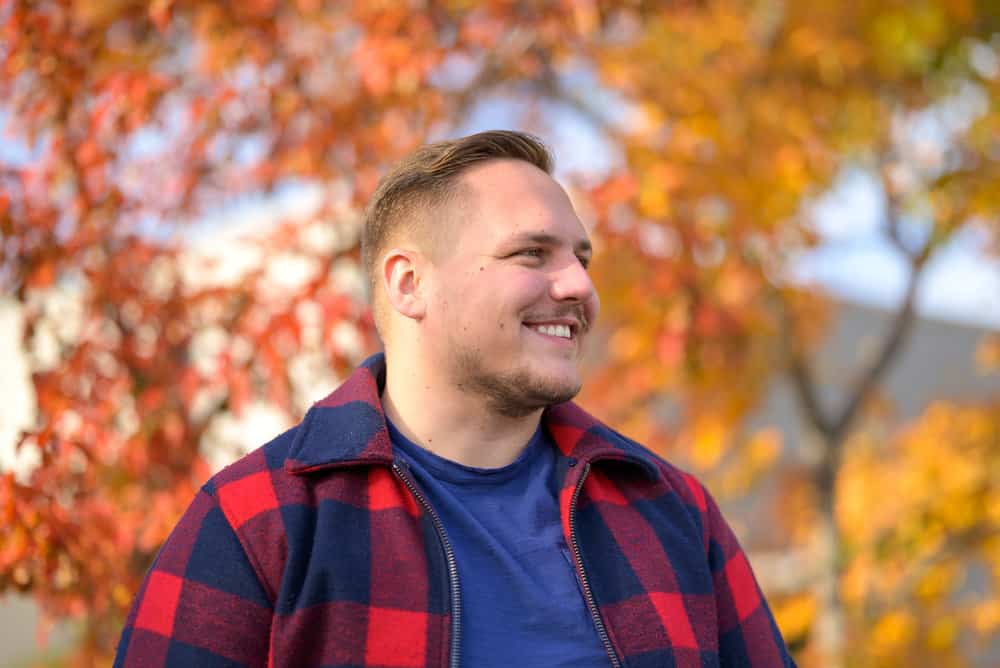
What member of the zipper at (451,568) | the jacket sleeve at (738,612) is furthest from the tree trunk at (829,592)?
the zipper at (451,568)

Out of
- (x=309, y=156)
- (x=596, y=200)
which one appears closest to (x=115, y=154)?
(x=309, y=156)

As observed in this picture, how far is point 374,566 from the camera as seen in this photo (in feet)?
5.58

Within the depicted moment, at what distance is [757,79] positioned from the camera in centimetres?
618

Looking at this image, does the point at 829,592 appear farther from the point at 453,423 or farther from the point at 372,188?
the point at 453,423

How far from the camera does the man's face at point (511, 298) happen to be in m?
1.93

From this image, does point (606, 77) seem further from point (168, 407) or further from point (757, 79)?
point (168, 407)

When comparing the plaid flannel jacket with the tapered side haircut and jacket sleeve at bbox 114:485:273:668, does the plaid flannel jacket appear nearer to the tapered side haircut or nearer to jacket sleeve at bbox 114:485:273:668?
jacket sleeve at bbox 114:485:273:668

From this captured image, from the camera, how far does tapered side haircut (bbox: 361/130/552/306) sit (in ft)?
6.86

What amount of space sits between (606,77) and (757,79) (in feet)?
3.32

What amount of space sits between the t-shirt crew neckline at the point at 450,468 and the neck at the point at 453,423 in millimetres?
18

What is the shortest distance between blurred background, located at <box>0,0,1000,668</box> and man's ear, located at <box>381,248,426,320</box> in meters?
1.05

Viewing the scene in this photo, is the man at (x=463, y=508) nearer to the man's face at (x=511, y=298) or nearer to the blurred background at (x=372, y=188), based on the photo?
the man's face at (x=511, y=298)

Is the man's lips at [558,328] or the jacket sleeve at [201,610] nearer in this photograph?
the jacket sleeve at [201,610]

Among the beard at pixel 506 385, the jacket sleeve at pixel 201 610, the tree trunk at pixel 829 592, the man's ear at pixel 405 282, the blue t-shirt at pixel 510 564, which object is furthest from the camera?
the tree trunk at pixel 829 592
